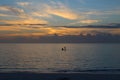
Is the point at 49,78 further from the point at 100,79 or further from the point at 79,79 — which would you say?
the point at 100,79

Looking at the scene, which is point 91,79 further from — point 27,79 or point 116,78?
point 27,79

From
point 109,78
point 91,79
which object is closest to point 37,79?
point 91,79

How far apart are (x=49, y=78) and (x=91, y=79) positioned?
5151 millimetres

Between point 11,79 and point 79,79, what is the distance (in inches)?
315

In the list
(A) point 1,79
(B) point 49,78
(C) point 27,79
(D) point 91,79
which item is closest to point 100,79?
(D) point 91,79

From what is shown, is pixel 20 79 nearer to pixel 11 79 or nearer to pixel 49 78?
pixel 11 79

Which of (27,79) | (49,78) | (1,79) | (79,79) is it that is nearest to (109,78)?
(79,79)

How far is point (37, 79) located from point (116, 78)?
9.67m

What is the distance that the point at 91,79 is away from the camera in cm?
3200

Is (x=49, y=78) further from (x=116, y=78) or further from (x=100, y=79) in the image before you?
(x=116, y=78)

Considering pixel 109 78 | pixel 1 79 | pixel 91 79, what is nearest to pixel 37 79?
pixel 1 79

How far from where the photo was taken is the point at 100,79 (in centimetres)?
3191

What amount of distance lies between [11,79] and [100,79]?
10478mm

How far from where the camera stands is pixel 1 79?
103 feet
